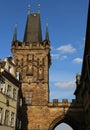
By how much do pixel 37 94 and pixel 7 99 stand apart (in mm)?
13180

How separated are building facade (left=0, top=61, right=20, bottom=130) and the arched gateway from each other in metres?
5.95

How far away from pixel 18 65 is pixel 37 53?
4110 mm

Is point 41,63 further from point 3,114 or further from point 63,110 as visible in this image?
point 3,114

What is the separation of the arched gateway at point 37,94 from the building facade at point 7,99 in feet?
19.5

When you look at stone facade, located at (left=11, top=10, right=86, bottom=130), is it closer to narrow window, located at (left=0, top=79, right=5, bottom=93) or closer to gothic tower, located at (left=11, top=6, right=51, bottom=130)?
gothic tower, located at (left=11, top=6, right=51, bottom=130)

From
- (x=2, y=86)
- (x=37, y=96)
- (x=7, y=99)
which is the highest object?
(x=37, y=96)

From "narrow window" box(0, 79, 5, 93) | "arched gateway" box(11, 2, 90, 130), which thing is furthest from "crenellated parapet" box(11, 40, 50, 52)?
"narrow window" box(0, 79, 5, 93)

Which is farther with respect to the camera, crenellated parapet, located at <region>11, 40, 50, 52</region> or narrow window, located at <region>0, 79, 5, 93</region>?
crenellated parapet, located at <region>11, 40, 50, 52</region>

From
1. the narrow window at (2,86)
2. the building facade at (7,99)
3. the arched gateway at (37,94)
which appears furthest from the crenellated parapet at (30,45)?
the narrow window at (2,86)

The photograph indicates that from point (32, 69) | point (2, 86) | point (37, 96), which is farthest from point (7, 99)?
point (32, 69)

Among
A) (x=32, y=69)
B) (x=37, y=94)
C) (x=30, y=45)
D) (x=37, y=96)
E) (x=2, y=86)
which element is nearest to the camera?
(x=2, y=86)

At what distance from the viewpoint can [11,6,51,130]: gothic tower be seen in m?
35.9

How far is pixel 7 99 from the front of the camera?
24.0 m

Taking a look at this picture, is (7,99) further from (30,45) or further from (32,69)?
(30,45)
